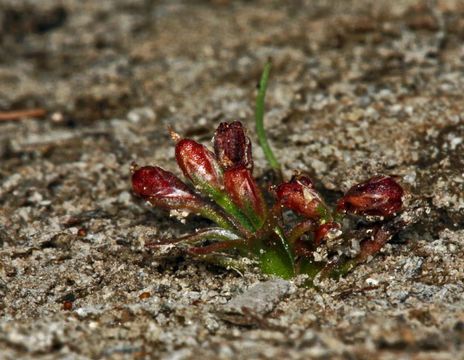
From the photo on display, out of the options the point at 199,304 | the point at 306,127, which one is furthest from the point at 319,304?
the point at 306,127

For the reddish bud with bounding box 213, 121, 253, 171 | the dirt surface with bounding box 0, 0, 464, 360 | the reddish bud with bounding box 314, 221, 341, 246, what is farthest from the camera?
the reddish bud with bounding box 213, 121, 253, 171

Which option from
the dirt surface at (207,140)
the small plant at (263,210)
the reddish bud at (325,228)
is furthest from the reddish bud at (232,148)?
the dirt surface at (207,140)

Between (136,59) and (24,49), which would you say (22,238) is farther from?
(24,49)

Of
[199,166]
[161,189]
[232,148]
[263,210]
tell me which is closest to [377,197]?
[263,210]

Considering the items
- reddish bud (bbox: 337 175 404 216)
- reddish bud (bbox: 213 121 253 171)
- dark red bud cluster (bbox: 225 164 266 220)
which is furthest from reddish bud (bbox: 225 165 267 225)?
reddish bud (bbox: 337 175 404 216)

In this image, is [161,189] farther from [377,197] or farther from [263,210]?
[377,197]

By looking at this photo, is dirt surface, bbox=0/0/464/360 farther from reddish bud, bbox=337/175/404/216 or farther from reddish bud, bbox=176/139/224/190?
reddish bud, bbox=176/139/224/190
